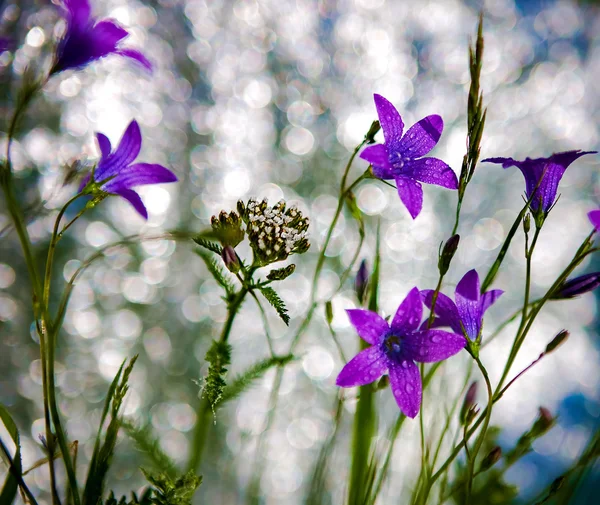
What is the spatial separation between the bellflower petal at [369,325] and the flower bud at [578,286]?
0.54ft

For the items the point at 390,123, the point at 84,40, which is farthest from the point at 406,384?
the point at 84,40

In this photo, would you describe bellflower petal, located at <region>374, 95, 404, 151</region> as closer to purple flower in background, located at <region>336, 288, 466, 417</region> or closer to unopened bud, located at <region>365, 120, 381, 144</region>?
unopened bud, located at <region>365, 120, 381, 144</region>

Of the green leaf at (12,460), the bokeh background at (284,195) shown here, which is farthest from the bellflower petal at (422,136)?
the bokeh background at (284,195)

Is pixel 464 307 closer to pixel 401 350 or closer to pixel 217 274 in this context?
pixel 401 350

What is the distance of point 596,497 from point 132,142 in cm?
165

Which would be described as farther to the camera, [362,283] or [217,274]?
[362,283]

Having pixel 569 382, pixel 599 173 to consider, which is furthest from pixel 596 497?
pixel 599 173

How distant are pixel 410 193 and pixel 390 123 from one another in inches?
2.9

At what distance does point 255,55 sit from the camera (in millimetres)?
2035

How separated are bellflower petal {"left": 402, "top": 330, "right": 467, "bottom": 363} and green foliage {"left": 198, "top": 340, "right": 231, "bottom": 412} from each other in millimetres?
168

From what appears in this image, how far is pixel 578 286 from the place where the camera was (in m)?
0.50

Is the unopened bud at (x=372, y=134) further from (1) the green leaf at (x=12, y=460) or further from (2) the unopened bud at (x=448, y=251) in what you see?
(1) the green leaf at (x=12, y=460)

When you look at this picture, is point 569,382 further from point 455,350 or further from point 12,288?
point 12,288

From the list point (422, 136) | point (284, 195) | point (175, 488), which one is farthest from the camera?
point (284, 195)
